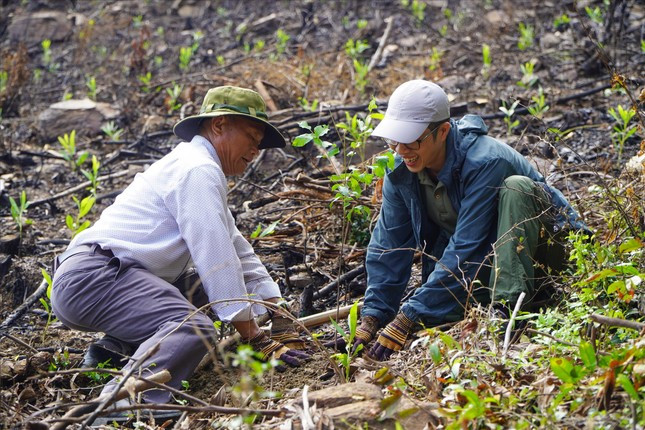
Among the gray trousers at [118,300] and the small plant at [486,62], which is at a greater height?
the gray trousers at [118,300]

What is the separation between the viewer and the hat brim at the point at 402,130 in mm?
3602

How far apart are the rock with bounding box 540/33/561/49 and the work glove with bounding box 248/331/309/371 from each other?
621 centimetres

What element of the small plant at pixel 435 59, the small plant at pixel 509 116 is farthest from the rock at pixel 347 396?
the small plant at pixel 435 59

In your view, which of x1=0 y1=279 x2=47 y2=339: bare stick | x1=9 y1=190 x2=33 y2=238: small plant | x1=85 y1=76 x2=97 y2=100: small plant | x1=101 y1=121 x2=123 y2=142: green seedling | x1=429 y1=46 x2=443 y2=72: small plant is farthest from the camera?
x1=85 y1=76 x2=97 y2=100: small plant

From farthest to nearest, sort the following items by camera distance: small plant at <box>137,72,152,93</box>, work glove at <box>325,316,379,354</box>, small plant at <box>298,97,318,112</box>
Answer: small plant at <box>137,72,152,93</box>, small plant at <box>298,97,318,112</box>, work glove at <box>325,316,379,354</box>

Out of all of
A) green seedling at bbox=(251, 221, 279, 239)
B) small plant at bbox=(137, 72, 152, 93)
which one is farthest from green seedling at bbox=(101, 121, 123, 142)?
green seedling at bbox=(251, 221, 279, 239)

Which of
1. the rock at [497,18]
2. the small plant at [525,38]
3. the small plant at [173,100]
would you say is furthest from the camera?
the rock at [497,18]

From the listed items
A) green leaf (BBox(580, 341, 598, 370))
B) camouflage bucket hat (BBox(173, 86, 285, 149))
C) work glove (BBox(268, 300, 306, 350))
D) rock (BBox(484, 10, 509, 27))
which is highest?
camouflage bucket hat (BBox(173, 86, 285, 149))

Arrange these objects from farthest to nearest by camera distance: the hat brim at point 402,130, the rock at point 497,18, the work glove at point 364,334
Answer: the rock at point 497,18
the work glove at point 364,334
the hat brim at point 402,130

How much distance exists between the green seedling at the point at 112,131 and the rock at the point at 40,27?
4.95m

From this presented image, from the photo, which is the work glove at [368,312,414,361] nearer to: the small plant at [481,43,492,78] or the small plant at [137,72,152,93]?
the small plant at [481,43,492,78]

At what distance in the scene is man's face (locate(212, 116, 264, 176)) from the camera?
153 inches

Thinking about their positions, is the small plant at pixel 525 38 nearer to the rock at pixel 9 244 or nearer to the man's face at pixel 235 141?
the man's face at pixel 235 141

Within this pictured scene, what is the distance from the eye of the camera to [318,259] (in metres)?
4.84
